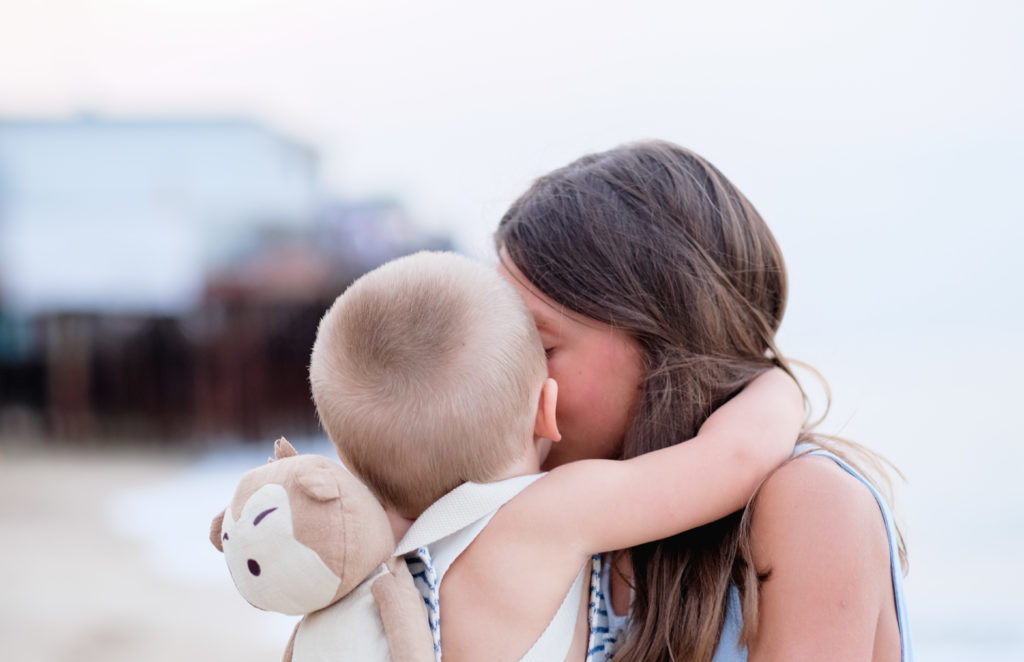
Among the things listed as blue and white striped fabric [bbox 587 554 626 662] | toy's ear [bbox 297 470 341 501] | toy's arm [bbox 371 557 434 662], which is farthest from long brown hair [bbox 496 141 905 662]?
toy's ear [bbox 297 470 341 501]

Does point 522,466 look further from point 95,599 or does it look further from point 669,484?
point 95,599

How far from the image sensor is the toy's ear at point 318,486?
85 cm

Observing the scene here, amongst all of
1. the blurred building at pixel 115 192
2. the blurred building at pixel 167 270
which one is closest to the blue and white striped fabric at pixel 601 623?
the blurred building at pixel 167 270

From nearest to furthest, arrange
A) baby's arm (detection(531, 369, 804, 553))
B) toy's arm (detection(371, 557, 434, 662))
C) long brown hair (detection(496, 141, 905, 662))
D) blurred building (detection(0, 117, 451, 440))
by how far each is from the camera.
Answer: toy's arm (detection(371, 557, 434, 662)), baby's arm (detection(531, 369, 804, 553)), long brown hair (detection(496, 141, 905, 662)), blurred building (detection(0, 117, 451, 440))

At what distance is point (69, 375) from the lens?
276 inches

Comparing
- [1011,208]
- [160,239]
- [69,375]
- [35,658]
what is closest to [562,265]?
[35,658]

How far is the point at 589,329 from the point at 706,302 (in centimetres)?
16

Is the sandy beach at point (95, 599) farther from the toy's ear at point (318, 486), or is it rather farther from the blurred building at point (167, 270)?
the toy's ear at point (318, 486)

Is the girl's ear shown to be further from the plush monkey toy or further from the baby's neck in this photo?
the plush monkey toy

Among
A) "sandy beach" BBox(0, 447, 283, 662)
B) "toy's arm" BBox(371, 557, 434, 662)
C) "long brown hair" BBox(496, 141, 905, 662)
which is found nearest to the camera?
"toy's arm" BBox(371, 557, 434, 662)

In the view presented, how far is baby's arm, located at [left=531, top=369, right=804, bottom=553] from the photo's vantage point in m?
0.94

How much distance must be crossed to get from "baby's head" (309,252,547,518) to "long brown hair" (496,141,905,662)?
0.71 feet

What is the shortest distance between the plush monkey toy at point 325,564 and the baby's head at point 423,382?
58 mm

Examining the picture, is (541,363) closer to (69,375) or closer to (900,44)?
(69,375)
